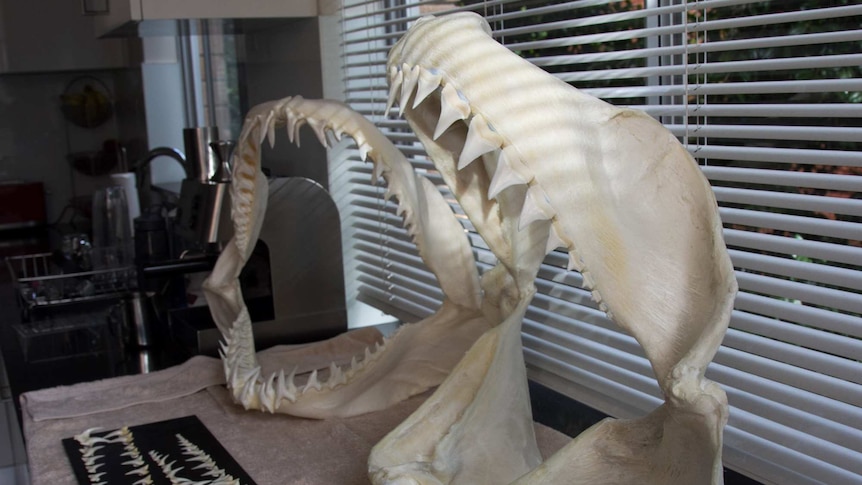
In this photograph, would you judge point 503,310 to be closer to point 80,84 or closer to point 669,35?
point 669,35

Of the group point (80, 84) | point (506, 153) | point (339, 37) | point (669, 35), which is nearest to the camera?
point (506, 153)

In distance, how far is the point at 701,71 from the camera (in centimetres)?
128

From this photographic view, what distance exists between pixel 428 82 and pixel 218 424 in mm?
880

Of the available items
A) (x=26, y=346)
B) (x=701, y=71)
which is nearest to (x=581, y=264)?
(x=701, y=71)

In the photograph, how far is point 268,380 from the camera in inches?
63.2

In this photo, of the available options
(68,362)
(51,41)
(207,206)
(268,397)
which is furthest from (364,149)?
(51,41)

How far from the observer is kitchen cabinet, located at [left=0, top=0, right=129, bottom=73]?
122 inches

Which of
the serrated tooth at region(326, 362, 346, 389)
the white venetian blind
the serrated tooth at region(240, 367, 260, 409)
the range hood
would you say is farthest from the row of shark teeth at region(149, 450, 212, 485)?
the range hood

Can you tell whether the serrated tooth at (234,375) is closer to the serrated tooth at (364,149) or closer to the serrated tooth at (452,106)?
the serrated tooth at (364,149)

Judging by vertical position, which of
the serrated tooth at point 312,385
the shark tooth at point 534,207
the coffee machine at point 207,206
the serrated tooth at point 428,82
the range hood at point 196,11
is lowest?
the serrated tooth at point 312,385

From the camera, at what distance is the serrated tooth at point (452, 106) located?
93cm

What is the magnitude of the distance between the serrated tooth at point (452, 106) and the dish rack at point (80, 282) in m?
1.57

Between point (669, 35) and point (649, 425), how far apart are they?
2.24 ft

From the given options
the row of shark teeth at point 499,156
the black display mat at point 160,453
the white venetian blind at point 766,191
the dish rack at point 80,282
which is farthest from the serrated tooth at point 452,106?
the dish rack at point 80,282
